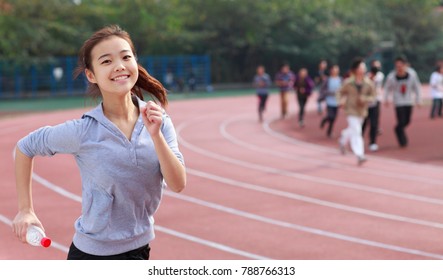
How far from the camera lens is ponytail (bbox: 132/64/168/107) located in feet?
11.3

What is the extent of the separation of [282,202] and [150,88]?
6968mm

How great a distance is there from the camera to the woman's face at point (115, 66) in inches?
123

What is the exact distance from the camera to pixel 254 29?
1785 inches

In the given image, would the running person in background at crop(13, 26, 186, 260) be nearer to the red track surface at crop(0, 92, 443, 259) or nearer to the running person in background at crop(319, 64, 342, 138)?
the red track surface at crop(0, 92, 443, 259)

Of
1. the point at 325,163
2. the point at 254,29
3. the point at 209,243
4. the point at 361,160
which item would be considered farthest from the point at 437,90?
the point at 254,29

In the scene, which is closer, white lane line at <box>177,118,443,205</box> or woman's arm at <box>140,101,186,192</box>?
woman's arm at <box>140,101,186,192</box>

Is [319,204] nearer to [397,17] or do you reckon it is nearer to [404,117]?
[404,117]

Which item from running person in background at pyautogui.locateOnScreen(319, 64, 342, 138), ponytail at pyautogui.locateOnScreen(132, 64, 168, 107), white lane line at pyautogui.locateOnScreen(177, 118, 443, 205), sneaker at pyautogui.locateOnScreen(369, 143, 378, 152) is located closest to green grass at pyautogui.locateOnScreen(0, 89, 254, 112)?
running person in background at pyautogui.locateOnScreen(319, 64, 342, 138)

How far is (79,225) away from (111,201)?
0.76ft

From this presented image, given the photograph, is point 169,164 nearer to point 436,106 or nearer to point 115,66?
point 115,66

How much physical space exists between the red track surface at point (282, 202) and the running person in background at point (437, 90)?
3774 mm

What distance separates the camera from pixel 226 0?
44844 mm

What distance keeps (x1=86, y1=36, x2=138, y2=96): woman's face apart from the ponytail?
0.25 m

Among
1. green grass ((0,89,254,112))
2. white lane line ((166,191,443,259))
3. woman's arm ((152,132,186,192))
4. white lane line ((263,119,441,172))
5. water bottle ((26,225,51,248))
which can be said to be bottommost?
green grass ((0,89,254,112))
